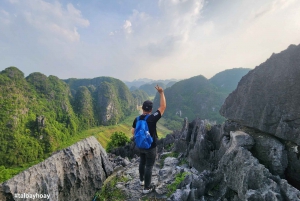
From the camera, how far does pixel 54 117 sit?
9650 cm

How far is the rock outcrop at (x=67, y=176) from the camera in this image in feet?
17.5

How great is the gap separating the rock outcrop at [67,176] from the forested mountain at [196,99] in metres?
101

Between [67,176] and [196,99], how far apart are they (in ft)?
451

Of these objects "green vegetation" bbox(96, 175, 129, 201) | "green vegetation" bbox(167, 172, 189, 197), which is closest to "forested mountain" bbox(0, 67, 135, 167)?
"green vegetation" bbox(96, 175, 129, 201)

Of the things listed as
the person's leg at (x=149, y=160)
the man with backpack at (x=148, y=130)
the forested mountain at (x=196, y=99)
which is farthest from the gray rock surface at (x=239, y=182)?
the forested mountain at (x=196, y=99)

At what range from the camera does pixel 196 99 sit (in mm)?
137625

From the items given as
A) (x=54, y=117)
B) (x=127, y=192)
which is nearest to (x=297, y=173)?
(x=127, y=192)

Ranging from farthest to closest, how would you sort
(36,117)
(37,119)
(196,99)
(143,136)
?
(196,99)
(36,117)
(37,119)
(143,136)

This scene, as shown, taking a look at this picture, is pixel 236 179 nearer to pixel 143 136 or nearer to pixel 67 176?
pixel 143 136

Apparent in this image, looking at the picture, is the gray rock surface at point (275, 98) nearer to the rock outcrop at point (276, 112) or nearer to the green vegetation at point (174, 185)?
the rock outcrop at point (276, 112)

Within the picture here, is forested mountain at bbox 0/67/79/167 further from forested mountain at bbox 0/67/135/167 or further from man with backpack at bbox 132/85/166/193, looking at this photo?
man with backpack at bbox 132/85/166/193

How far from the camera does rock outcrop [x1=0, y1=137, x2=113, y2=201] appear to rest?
5336 millimetres

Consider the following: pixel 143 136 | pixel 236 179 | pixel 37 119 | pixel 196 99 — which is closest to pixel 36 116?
pixel 37 119

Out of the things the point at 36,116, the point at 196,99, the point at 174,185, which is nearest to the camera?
the point at 174,185
